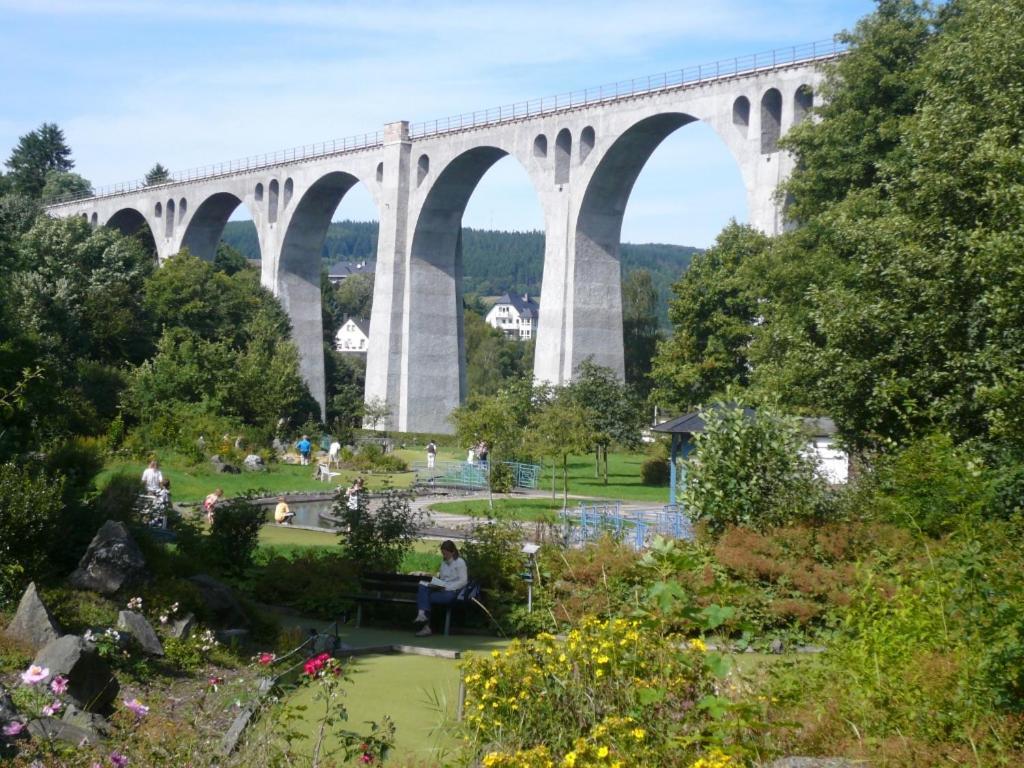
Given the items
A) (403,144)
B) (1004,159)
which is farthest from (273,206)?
(1004,159)

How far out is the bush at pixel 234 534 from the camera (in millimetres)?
12773

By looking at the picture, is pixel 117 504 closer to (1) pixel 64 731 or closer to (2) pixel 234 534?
(2) pixel 234 534

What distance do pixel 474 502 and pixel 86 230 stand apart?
20.9 meters

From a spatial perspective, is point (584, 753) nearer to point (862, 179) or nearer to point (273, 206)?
point (862, 179)

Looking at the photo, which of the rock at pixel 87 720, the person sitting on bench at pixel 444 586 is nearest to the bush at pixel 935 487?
the person sitting on bench at pixel 444 586

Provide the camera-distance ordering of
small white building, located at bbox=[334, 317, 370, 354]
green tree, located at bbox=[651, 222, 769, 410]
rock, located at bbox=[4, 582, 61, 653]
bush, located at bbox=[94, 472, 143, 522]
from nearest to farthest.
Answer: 1. rock, located at bbox=[4, 582, 61, 653]
2. bush, located at bbox=[94, 472, 143, 522]
3. green tree, located at bbox=[651, 222, 769, 410]
4. small white building, located at bbox=[334, 317, 370, 354]

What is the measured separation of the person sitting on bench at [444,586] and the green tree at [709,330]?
21.5 meters

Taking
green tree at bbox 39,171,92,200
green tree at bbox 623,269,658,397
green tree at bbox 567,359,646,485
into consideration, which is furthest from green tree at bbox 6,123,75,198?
green tree at bbox 567,359,646,485

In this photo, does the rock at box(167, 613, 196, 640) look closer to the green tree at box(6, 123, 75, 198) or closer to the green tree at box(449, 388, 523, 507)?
the green tree at box(449, 388, 523, 507)

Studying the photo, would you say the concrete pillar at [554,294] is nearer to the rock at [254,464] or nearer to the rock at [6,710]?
the rock at [254,464]

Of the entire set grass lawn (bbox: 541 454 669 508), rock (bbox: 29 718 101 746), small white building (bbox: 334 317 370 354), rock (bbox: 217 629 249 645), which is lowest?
grass lawn (bbox: 541 454 669 508)

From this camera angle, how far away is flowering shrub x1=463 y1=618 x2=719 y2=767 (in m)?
5.77

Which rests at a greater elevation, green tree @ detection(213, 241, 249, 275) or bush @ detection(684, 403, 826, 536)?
green tree @ detection(213, 241, 249, 275)

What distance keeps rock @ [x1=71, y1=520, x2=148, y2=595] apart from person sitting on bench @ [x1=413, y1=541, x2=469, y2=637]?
2.29m
